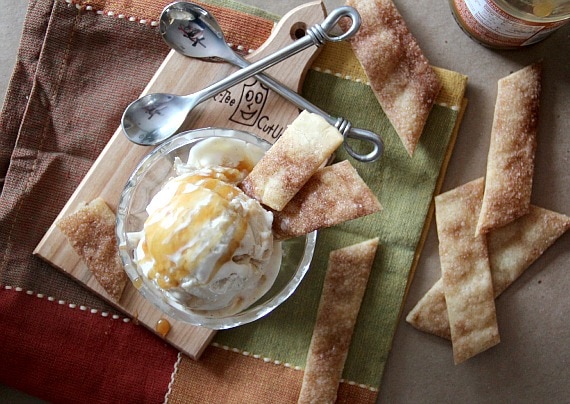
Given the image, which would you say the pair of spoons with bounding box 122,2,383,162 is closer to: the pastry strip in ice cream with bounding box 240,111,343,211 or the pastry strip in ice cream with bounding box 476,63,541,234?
the pastry strip in ice cream with bounding box 240,111,343,211

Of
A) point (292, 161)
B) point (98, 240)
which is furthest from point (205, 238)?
point (98, 240)

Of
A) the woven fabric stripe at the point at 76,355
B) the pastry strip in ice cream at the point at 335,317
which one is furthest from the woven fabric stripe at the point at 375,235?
the woven fabric stripe at the point at 76,355

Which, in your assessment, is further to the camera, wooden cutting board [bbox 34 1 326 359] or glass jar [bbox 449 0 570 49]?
wooden cutting board [bbox 34 1 326 359]

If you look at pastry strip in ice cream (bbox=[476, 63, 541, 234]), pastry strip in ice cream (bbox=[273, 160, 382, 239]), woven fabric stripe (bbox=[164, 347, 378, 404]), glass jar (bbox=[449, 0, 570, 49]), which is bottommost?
woven fabric stripe (bbox=[164, 347, 378, 404])

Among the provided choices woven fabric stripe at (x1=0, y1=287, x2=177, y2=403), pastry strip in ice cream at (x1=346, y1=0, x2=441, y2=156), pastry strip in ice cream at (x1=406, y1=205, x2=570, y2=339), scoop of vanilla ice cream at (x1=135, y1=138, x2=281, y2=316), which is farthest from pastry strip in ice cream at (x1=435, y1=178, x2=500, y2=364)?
woven fabric stripe at (x1=0, y1=287, x2=177, y2=403)

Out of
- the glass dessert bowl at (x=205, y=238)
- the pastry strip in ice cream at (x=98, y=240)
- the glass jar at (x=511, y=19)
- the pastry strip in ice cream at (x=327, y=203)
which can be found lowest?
the pastry strip in ice cream at (x=98, y=240)

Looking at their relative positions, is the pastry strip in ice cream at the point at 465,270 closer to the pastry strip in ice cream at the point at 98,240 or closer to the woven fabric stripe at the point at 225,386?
the woven fabric stripe at the point at 225,386

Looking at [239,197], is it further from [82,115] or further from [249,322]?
[82,115]
